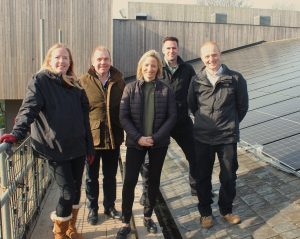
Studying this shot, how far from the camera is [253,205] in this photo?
4203 mm

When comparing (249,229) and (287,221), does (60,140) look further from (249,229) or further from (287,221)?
(287,221)

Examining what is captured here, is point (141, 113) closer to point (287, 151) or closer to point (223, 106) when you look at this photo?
point (223, 106)

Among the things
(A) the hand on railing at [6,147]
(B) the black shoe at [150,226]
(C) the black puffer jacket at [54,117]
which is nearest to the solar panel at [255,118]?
(B) the black shoe at [150,226]

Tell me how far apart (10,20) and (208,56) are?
14440mm

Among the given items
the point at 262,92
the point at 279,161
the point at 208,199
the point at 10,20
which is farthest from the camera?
the point at 10,20

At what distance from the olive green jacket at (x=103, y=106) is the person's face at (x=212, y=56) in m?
1.01

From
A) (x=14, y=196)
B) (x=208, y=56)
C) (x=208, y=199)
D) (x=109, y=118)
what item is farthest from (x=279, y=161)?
(x=14, y=196)

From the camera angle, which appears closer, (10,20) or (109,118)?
(109,118)

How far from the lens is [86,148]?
3.89 meters

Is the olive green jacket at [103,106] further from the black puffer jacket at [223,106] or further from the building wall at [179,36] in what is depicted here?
the building wall at [179,36]

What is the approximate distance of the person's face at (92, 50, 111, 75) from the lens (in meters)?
4.17

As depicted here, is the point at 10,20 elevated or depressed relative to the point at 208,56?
elevated

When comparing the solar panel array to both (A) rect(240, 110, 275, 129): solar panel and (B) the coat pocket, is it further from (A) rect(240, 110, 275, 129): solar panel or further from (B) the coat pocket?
(B) the coat pocket

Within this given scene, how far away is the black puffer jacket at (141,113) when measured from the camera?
3.88 metres
